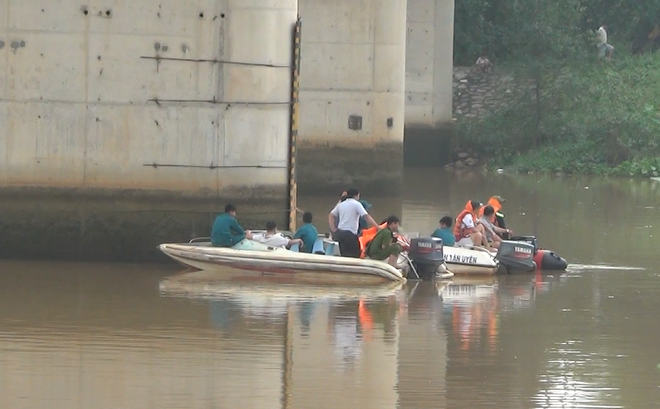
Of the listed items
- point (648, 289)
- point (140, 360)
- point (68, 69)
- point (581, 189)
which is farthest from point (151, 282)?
point (581, 189)

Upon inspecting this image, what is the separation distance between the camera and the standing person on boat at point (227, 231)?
2052 cm

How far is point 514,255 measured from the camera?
21.9 meters

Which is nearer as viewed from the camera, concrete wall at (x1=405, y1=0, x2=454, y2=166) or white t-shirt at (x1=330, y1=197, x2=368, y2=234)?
white t-shirt at (x1=330, y1=197, x2=368, y2=234)

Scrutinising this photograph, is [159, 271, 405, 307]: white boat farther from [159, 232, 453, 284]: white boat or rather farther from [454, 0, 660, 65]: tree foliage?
[454, 0, 660, 65]: tree foliage

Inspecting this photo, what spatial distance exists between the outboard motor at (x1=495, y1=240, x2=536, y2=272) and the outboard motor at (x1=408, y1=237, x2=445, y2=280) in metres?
1.26

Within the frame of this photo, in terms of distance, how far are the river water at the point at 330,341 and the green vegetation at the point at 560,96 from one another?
19580 mm

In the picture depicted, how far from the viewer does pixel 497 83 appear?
1933 inches

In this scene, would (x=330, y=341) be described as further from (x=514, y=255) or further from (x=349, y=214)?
(x=514, y=255)

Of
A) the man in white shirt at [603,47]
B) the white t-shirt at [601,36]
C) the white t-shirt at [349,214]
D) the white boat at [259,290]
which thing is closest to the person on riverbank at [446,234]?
the white t-shirt at [349,214]

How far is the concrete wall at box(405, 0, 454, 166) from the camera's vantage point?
4294 cm

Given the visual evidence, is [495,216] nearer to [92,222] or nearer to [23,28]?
[92,222]

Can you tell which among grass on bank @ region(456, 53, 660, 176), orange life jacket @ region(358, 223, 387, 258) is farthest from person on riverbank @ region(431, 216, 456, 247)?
grass on bank @ region(456, 53, 660, 176)

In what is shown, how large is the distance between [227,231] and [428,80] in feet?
77.4

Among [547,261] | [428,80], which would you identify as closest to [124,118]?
[547,261]
